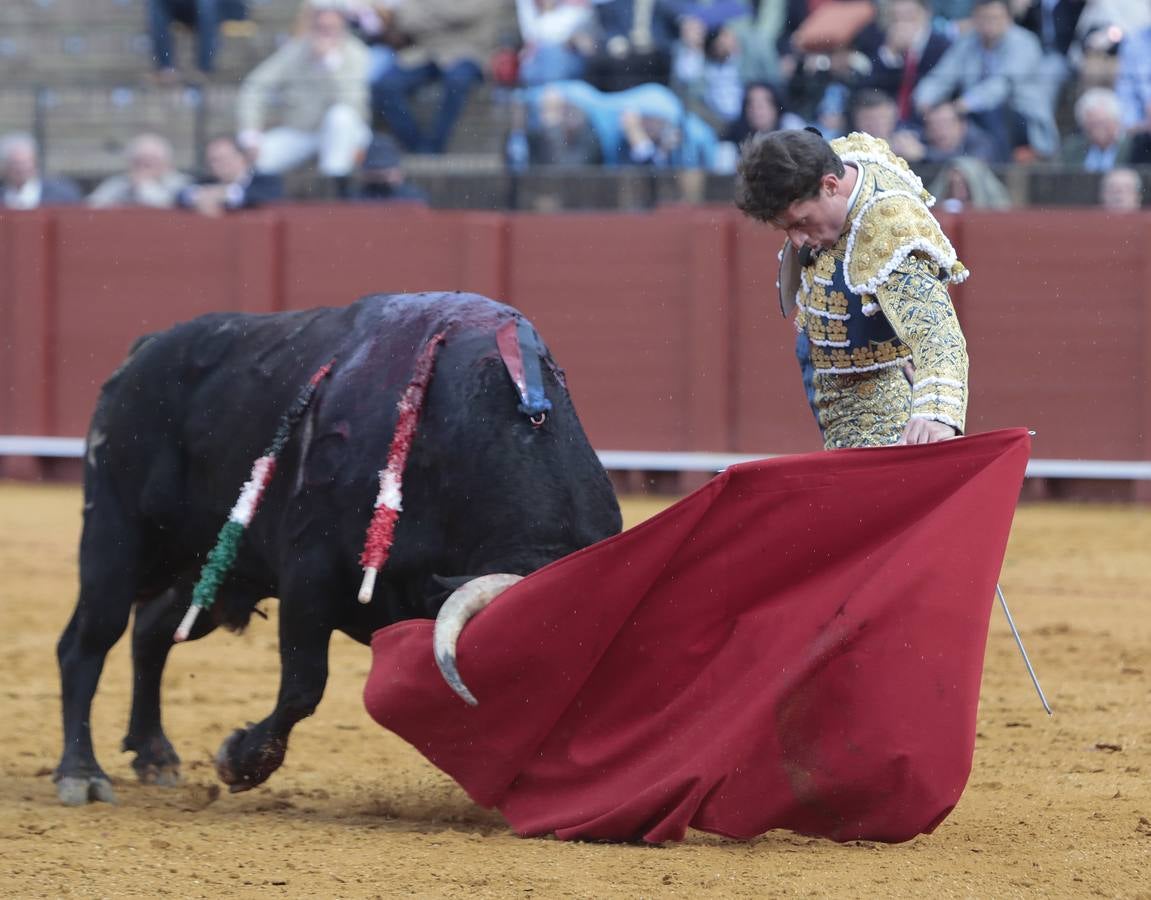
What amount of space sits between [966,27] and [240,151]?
12.2 feet

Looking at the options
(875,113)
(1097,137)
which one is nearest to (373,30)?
(875,113)

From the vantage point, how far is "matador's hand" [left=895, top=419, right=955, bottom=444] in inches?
124

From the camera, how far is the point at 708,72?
9.03 metres

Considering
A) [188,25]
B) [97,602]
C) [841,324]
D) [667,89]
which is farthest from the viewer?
[188,25]

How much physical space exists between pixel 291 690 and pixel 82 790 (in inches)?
22.2

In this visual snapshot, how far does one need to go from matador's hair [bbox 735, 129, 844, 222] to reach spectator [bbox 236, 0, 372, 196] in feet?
21.5

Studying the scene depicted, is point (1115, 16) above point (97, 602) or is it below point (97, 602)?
above

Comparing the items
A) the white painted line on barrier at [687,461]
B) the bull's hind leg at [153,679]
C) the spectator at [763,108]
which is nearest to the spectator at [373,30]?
the spectator at [763,108]

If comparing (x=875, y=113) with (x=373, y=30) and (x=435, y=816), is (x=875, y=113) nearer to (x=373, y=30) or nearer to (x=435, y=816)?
(x=373, y=30)

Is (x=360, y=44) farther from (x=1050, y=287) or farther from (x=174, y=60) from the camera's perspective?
(x=1050, y=287)

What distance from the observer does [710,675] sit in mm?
3219

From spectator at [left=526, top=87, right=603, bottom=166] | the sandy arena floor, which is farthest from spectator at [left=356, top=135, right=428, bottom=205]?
the sandy arena floor

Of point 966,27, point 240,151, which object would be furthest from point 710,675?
point 240,151

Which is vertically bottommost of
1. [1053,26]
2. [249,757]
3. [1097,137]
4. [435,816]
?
[435,816]
